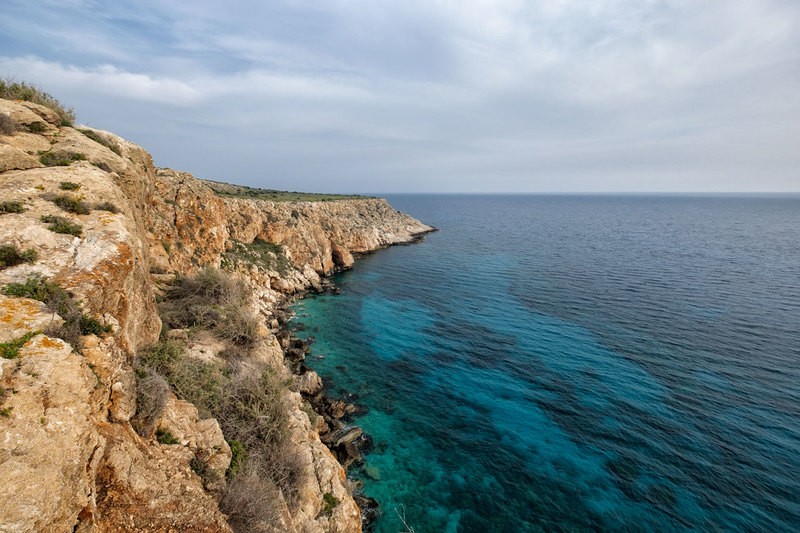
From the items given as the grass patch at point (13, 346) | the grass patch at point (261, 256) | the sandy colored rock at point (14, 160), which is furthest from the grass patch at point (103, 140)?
the grass patch at point (261, 256)

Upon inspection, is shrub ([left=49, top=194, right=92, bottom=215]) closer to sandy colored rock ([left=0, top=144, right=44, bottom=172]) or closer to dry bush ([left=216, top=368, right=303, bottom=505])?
sandy colored rock ([left=0, top=144, right=44, bottom=172])

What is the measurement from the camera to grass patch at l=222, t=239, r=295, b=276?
141 feet

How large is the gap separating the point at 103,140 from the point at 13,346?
49.7ft

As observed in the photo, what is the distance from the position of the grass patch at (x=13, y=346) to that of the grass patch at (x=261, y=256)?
114ft

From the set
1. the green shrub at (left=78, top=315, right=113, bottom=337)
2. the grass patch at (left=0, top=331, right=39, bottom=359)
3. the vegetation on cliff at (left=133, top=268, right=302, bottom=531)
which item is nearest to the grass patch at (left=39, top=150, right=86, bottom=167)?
the vegetation on cliff at (left=133, top=268, right=302, bottom=531)

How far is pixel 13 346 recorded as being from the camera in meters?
6.67

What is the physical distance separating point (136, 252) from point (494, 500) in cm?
1930

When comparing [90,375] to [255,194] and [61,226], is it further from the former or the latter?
[255,194]

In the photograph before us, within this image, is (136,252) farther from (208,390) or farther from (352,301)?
(352,301)

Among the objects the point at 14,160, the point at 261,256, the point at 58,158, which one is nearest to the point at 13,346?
the point at 14,160

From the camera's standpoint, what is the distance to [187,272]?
26656mm

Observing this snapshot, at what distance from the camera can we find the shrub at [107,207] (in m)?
11.6

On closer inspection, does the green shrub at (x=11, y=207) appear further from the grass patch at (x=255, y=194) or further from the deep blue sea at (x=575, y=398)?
the grass patch at (x=255, y=194)

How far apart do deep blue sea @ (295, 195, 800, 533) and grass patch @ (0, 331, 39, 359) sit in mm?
15563
